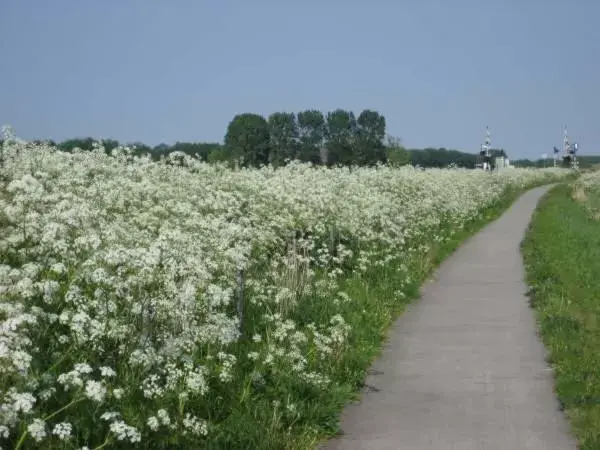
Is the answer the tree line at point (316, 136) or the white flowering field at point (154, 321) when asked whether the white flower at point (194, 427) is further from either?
the tree line at point (316, 136)

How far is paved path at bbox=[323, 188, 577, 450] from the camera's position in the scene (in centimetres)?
679

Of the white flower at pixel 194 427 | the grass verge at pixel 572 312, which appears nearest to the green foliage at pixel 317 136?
the grass verge at pixel 572 312

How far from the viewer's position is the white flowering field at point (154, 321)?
5.25 meters

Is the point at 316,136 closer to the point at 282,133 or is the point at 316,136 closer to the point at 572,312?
the point at 282,133

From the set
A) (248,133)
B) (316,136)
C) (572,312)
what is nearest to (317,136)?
(316,136)

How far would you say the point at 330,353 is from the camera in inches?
343

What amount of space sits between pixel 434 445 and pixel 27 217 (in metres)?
4.32

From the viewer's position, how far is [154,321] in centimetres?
662

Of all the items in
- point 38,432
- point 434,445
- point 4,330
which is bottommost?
point 434,445

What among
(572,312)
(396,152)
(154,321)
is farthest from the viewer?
(396,152)

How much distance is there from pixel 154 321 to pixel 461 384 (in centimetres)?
359

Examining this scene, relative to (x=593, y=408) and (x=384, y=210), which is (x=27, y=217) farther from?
(x=384, y=210)

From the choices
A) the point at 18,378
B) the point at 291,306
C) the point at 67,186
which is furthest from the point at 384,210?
the point at 18,378

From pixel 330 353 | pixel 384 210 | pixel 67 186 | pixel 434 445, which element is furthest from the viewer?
pixel 384 210
